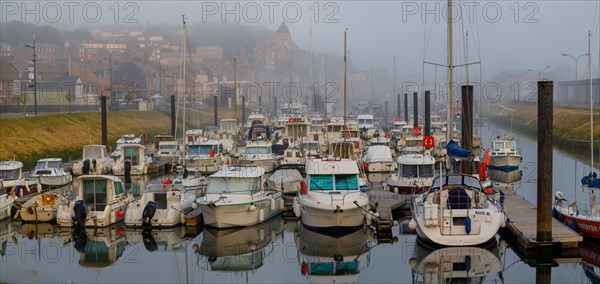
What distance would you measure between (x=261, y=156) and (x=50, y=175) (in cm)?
1526

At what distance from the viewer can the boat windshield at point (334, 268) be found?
78.5 ft

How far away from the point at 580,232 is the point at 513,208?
4.47 metres

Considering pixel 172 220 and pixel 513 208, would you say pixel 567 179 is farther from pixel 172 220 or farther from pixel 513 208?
pixel 172 220

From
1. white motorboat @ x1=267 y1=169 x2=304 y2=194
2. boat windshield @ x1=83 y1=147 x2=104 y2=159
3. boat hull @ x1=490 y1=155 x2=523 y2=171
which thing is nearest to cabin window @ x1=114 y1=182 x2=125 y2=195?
white motorboat @ x1=267 y1=169 x2=304 y2=194

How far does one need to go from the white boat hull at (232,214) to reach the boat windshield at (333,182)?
2.39m

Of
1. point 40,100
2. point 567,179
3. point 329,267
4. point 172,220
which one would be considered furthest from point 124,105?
point 329,267

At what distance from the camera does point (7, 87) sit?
351ft

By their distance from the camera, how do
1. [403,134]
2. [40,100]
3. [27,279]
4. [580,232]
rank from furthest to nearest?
[40,100]
[403,134]
[580,232]
[27,279]

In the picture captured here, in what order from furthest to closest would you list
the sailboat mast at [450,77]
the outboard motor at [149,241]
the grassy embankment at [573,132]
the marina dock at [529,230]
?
the grassy embankment at [573,132]
the sailboat mast at [450,77]
the outboard motor at [149,241]
the marina dock at [529,230]

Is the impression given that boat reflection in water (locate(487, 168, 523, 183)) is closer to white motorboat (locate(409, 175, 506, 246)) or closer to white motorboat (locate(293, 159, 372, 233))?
white motorboat (locate(293, 159, 372, 233))

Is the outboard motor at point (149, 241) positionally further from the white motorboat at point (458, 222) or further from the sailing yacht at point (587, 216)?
the sailing yacht at point (587, 216)

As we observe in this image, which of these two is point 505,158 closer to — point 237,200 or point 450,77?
point 450,77

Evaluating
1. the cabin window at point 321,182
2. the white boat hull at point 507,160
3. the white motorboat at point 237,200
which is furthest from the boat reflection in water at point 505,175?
the white motorboat at point 237,200

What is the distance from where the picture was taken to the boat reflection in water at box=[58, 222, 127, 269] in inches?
1030
